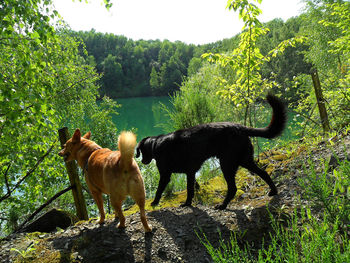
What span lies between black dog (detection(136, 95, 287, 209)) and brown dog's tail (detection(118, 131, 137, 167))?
1.43 meters

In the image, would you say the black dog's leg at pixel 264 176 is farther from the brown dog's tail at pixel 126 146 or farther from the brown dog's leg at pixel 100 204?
the brown dog's leg at pixel 100 204

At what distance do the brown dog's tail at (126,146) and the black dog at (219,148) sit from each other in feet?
4.70

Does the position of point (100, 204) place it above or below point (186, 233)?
above

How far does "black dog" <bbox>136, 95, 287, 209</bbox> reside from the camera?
11.9 feet

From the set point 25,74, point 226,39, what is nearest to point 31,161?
point 25,74

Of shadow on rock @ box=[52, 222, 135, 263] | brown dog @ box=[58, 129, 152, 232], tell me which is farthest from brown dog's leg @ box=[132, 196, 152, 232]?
shadow on rock @ box=[52, 222, 135, 263]

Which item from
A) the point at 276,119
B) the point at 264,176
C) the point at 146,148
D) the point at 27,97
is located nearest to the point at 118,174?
the point at 27,97

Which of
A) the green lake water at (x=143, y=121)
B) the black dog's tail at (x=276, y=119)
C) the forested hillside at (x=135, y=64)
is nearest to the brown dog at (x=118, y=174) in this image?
the black dog's tail at (x=276, y=119)

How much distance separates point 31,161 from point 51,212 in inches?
50.7

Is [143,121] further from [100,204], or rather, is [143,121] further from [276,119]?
[276,119]

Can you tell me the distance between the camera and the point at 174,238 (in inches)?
113

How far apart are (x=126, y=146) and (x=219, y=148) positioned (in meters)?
1.61

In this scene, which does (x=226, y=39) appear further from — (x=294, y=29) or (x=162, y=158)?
(x=162, y=158)

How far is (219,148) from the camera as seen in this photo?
3.73 meters
